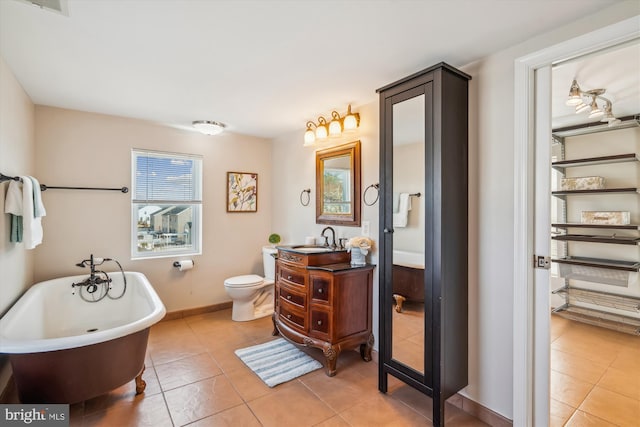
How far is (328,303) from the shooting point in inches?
97.8

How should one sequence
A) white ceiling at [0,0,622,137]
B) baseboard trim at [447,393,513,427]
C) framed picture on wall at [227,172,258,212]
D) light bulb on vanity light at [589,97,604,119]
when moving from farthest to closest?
framed picture on wall at [227,172,258,212] < light bulb on vanity light at [589,97,604,119] < baseboard trim at [447,393,513,427] < white ceiling at [0,0,622,137]

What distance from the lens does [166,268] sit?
11.7ft

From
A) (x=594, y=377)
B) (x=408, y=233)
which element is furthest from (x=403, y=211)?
(x=594, y=377)

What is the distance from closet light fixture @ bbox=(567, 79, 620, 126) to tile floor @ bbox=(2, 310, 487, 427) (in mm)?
2427

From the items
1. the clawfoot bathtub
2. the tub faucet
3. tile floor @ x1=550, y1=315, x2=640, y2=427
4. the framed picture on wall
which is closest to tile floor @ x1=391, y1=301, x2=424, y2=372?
tile floor @ x1=550, y1=315, x2=640, y2=427

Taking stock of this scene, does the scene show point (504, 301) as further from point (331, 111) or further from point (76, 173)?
point (76, 173)

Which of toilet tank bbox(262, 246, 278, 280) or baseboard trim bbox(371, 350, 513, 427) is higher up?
toilet tank bbox(262, 246, 278, 280)

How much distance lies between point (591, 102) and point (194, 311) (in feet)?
15.2

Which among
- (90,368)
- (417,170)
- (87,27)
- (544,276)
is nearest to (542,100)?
(417,170)

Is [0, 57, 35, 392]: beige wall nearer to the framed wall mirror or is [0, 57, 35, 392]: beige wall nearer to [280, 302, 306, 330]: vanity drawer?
[280, 302, 306, 330]: vanity drawer

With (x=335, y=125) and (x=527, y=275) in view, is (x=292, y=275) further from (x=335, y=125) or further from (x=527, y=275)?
(x=527, y=275)

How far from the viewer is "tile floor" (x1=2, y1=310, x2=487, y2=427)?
1.90m

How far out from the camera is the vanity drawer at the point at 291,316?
268 cm

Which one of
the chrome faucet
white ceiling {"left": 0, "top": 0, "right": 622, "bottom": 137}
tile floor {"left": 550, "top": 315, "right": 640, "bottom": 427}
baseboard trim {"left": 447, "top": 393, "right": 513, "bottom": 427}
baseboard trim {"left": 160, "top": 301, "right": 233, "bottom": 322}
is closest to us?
white ceiling {"left": 0, "top": 0, "right": 622, "bottom": 137}
